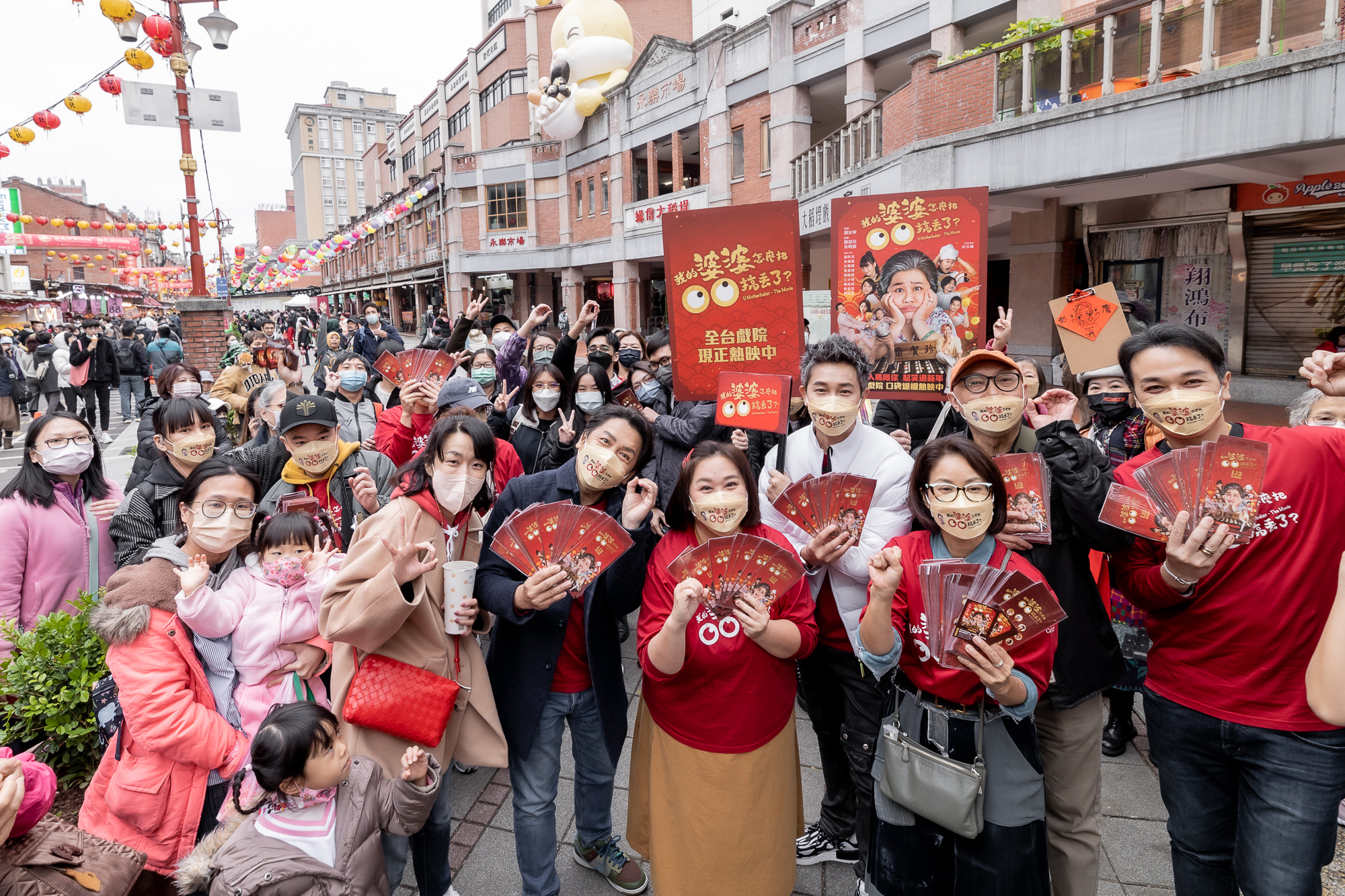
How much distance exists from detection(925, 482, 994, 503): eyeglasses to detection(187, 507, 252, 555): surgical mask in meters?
2.73

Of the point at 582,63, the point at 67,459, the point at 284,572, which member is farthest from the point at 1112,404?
the point at 582,63

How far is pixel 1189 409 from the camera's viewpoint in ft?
7.66

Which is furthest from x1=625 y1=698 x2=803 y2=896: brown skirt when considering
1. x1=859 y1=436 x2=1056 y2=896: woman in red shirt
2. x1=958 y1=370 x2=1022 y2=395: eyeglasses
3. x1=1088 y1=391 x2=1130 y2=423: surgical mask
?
x1=1088 y1=391 x2=1130 y2=423: surgical mask

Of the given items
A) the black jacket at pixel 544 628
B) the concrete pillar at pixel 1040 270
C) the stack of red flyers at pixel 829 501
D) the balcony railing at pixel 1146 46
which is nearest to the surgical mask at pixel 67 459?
the black jacket at pixel 544 628

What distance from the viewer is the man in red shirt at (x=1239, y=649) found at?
211 cm

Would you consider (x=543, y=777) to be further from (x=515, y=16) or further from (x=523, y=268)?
(x=515, y=16)

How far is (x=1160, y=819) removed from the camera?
11.4ft

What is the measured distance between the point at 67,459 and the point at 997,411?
4.44m

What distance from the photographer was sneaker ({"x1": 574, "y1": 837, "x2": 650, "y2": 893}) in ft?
10.3

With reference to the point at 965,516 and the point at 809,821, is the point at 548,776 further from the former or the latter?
the point at 965,516

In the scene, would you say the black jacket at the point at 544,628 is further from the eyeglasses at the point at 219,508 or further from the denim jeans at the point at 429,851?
the eyeglasses at the point at 219,508

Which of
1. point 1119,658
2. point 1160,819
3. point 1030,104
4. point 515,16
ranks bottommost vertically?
point 1160,819

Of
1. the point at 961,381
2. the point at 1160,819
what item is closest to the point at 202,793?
the point at 961,381

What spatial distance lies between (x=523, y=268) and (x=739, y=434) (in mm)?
30921
